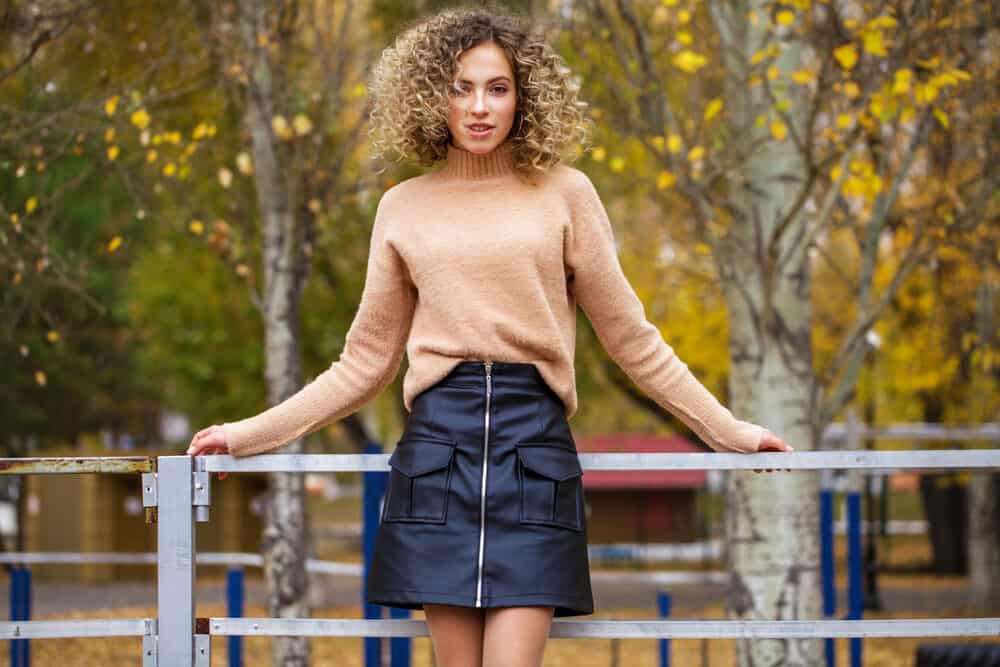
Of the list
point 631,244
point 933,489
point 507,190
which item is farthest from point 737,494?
point 933,489

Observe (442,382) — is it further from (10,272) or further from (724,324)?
(724,324)

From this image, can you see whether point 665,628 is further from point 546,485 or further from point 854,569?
point 854,569

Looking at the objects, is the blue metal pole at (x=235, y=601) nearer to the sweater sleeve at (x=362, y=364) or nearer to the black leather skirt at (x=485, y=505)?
the sweater sleeve at (x=362, y=364)

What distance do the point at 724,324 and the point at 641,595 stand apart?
12.6 ft

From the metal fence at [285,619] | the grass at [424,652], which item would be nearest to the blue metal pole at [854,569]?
the grass at [424,652]

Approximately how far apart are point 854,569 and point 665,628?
18.0ft

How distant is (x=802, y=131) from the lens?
718 centimetres

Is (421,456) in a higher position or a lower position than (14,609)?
higher

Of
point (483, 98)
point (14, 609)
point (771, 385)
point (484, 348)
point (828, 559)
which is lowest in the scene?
point (14, 609)

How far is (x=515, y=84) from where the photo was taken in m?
3.05

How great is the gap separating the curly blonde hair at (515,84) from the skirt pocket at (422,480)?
0.67 metres

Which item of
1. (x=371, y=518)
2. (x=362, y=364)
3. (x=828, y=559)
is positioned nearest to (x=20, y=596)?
(x=371, y=518)

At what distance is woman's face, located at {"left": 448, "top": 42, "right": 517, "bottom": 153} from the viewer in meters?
2.98

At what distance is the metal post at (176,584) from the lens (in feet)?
10.2
